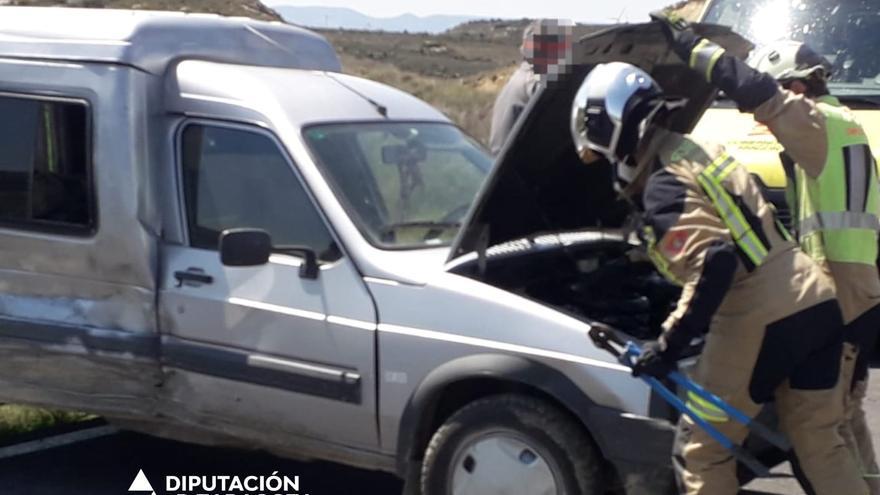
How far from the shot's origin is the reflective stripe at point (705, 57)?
4.68 metres

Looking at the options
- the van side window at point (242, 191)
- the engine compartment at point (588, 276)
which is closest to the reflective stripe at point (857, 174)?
the engine compartment at point (588, 276)

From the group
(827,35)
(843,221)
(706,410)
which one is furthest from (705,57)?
(827,35)

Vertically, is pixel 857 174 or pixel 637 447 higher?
pixel 857 174

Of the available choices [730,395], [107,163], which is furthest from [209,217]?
[730,395]

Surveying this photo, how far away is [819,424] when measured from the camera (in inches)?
179

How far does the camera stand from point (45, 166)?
612 centimetres

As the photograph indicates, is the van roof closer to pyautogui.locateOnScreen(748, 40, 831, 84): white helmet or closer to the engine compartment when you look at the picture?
the engine compartment

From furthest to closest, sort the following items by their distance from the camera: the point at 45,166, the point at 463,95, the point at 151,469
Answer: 1. the point at 463,95
2. the point at 151,469
3. the point at 45,166

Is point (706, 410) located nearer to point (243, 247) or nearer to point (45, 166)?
point (243, 247)

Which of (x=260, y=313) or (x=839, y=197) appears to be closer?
(x=839, y=197)

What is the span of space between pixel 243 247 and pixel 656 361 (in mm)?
1781

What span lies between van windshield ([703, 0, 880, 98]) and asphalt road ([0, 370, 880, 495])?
2321 millimetres

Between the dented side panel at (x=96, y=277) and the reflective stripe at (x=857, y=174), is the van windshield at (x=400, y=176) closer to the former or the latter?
the dented side panel at (x=96, y=277)

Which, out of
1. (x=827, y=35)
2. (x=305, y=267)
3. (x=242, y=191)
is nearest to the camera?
(x=305, y=267)
